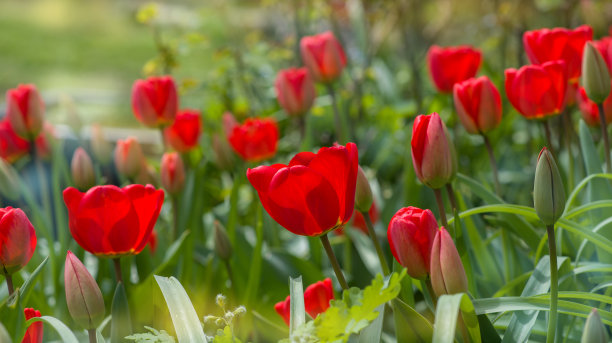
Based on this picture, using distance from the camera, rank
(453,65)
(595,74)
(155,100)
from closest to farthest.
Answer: (595,74) → (155,100) → (453,65)

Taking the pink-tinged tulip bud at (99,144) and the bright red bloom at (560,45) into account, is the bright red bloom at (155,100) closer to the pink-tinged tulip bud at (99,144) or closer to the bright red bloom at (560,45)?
the pink-tinged tulip bud at (99,144)

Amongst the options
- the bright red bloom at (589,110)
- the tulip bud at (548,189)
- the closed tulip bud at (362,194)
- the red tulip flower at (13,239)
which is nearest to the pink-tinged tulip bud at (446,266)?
the tulip bud at (548,189)

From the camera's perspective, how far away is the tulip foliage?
78 cm

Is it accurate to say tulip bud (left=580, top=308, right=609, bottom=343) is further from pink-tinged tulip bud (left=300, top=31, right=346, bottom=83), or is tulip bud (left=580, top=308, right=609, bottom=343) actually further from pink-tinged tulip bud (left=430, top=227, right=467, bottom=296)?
pink-tinged tulip bud (left=300, top=31, right=346, bottom=83)

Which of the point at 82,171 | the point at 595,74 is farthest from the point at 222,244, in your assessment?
the point at 595,74

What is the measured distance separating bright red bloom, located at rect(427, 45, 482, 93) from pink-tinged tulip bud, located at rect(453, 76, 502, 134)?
1.70 feet

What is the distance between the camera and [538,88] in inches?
44.8

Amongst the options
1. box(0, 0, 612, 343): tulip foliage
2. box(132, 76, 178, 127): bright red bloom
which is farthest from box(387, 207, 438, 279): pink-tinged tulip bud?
box(132, 76, 178, 127): bright red bloom

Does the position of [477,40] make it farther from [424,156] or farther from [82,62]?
[82,62]

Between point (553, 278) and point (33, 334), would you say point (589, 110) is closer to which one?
point (553, 278)

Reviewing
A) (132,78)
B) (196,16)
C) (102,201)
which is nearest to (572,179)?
(102,201)

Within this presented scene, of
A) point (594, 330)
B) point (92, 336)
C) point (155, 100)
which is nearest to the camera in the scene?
point (594, 330)

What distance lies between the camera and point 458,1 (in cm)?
310

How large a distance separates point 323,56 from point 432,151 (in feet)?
3.11
